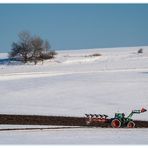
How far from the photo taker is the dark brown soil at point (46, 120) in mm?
13828

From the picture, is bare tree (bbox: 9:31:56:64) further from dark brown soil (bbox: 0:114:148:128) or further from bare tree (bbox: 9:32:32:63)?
dark brown soil (bbox: 0:114:148:128)

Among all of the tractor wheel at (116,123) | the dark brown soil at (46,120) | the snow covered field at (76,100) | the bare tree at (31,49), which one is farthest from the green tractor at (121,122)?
the bare tree at (31,49)

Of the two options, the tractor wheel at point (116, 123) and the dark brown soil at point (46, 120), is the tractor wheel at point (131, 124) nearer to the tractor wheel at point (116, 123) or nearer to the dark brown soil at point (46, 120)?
the tractor wheel at point (116, 123)

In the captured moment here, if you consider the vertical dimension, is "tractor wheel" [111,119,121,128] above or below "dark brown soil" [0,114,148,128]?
above

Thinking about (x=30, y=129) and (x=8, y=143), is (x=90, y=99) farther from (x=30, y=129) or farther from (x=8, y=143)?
(x=8, y=143)

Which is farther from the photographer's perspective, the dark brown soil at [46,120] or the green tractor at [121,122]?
the dark brown soil at [46,120]

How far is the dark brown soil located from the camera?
13.8m

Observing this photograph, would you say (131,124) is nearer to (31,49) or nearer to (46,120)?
(46,120)

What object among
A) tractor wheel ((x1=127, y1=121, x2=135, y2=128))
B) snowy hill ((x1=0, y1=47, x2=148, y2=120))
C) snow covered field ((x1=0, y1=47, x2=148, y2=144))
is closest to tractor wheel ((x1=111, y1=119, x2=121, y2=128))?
tractor wheel ((x1=127, y1=121, x2=135, y2=128))

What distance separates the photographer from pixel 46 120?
14.6 meters

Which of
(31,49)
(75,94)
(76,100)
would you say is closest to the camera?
(76,100)

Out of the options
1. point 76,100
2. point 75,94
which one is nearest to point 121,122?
point 76,100

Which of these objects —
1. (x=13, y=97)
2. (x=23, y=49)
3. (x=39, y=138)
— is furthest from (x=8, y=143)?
(x=23, y=49)

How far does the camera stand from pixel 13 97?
20.6 meters
